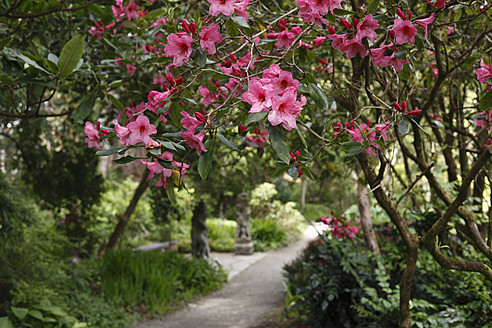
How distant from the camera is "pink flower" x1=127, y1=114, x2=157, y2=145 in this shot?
1.03 metres

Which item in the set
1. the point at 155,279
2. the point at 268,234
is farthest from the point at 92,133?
the point at 268,234

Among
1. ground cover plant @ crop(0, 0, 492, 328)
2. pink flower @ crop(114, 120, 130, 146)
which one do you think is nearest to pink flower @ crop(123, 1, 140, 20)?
ground cover plant @ crop(0, 0, 492, 328)

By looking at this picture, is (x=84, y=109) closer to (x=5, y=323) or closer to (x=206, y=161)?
(x=206, y=161)

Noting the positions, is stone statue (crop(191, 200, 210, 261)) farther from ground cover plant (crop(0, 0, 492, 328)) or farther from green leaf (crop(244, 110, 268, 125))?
green leaf (crop(244, 110, 268, 125))

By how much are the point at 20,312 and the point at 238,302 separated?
111 inches

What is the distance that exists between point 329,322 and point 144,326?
2039mm

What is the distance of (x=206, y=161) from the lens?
108 centimetres

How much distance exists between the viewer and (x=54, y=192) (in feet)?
15.4

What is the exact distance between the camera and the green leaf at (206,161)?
3.47 ft

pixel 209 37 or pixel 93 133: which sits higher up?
pixel 209 37

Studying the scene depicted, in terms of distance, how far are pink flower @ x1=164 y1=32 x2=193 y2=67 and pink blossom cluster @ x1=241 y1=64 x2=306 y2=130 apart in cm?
28

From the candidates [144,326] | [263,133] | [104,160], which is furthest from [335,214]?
[104,160]

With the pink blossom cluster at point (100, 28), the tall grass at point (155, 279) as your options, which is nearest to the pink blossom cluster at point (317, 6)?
the pink blossom cluster at point (100, 28)

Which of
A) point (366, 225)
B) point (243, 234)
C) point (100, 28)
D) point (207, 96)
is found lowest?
point (243, 234)
